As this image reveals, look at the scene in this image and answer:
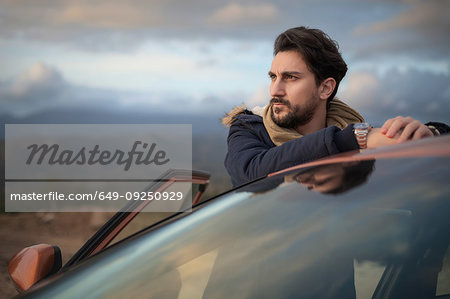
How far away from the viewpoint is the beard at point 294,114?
2723 millimetres

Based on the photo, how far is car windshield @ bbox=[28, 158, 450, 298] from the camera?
3.51ft

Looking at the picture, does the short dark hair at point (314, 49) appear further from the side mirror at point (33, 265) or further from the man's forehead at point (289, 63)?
the side mirror at point (33, 265)

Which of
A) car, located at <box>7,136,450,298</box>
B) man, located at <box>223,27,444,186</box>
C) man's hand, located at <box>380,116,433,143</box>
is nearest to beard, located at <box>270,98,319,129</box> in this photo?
man, located at <box>223,27,444,186</box>

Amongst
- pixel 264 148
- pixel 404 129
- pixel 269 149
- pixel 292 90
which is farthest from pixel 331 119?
pixel 404 129

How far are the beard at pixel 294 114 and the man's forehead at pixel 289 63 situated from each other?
0.59 feet

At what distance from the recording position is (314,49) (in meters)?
2.91

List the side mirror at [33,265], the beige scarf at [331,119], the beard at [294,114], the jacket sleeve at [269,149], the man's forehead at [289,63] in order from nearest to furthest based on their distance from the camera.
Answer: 1. the side mirror at [33,265]
2. the jacket sleeve at [269,149]
3. the beige scarf at [331,119]
4. the beard at [294,114]
5. the man's forehead at [289,63]

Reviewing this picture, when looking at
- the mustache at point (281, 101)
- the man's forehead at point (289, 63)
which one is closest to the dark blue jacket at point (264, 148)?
the mustache at point (281, 101)

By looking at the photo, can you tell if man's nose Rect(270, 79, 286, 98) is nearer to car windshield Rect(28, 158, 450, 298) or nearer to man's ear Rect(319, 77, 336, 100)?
man's ear Rect(319, 77, 336, 100)

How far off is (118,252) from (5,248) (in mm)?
7100

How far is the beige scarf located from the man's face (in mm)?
61

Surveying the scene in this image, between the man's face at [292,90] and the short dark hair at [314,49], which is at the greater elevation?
the short dark hair at [314,49]

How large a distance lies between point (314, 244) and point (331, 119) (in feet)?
6.59

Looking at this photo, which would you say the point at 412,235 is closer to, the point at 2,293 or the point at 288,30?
the point at 288,30
